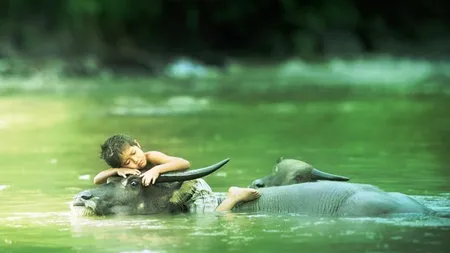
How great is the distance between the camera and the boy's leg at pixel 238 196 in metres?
10.2

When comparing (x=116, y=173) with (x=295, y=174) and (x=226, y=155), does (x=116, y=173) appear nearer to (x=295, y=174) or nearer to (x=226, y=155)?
(x=295, y=174)

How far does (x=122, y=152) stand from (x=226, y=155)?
16.5 ft

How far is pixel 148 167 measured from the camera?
33.8 feet

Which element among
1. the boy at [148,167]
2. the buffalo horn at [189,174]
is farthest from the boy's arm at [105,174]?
the buffalo horn at [189,174]

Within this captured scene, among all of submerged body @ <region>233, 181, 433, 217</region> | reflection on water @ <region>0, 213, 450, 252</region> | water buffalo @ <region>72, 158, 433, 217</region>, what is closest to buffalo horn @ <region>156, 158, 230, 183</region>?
water buffalo @ <region>72, 158, 433, 217</region>

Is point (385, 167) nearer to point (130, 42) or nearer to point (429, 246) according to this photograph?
point (429, 246)

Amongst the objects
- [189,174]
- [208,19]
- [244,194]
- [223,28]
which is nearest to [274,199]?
[244,194]

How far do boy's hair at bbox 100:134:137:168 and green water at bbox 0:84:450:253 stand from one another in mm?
453

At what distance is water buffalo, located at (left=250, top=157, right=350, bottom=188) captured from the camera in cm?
1054

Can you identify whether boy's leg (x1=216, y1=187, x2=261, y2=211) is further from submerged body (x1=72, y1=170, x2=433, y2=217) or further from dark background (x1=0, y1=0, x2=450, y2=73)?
dark background (x1=0, y1=0, x2=450, y2=73)

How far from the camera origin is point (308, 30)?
47250mm

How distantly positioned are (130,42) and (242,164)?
106 feet

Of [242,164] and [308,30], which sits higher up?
[308,30]

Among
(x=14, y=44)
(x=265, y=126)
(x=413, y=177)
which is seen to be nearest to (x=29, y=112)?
(x=265, y=126)
